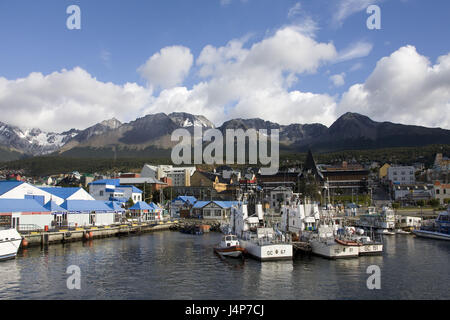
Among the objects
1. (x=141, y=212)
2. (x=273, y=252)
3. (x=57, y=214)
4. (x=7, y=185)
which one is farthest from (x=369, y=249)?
(x=141, y=212)

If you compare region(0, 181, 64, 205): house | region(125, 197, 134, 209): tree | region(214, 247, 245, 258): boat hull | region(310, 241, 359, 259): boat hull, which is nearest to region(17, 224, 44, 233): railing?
region(0, 181, 64, 205): house

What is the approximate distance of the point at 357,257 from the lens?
37.6m

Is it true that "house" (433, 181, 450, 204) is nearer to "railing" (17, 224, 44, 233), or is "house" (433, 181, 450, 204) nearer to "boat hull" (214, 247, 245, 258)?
"boat hull" (214, 247, 245, 258)

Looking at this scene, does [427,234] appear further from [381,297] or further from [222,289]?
[222,289]

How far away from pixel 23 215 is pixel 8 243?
12.7 m

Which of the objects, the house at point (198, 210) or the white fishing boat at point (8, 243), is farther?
the house at point (198, 210)

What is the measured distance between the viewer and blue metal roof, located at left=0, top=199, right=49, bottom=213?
1690 inches

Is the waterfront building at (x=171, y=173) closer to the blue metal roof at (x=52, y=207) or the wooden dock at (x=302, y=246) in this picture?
the blue metal roof at (x=52, y=207)

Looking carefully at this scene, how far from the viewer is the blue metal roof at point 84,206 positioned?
55.3 metres

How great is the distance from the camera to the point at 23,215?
44781 millimetres

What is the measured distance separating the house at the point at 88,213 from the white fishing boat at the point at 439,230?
50.7m

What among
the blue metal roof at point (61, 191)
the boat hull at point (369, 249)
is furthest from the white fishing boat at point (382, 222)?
the blue metal roof at point (61, 191)

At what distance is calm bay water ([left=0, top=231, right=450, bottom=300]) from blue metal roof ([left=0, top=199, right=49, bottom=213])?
599 centimetres

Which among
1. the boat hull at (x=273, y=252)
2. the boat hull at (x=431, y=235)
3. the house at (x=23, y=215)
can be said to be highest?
the house at (x=23, y=215)
